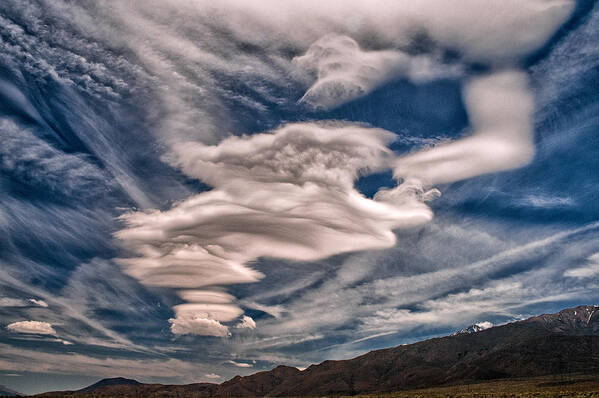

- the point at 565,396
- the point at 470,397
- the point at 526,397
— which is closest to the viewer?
the point at 565,396

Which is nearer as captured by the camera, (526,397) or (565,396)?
(565,396)

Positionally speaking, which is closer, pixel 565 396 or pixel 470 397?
pixel 565 396

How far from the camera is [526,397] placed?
169m

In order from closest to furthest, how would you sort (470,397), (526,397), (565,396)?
(565,396), (526,397), (470,397)

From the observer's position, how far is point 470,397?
608ft

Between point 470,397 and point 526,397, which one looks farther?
point 470,397

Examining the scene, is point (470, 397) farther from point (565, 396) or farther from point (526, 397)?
point (565, 396)

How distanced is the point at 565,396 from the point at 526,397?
23.2m

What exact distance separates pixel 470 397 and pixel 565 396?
1769 inches

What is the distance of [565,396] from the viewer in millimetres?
148625

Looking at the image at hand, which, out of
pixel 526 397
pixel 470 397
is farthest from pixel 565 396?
pixel 470 397
